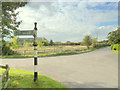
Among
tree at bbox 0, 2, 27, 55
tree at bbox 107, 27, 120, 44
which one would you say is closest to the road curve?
tree at bbox 107, 27, 120, 44

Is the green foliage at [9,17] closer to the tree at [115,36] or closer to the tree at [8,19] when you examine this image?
the tree at [8,19]

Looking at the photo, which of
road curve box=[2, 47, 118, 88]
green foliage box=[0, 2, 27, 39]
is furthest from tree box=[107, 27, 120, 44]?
green foliage box=[0, 2, 27, 39]

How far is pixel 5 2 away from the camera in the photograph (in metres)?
3.14

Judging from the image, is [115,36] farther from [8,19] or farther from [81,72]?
[8,19]

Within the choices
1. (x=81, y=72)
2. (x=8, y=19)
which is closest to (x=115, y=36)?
(x=81, y=72)

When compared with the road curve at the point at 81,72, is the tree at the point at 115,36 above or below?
above

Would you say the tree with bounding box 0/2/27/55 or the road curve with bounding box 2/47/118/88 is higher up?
the tree with bounding box 0/2/27/55

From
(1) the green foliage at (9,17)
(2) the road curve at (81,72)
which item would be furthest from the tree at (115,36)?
(1) the green foliage at (9,17)

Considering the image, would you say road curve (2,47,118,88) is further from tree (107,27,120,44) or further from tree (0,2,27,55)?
tree (0,2,27,55)

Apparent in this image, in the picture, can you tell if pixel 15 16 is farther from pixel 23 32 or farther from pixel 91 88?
pixel 91 88

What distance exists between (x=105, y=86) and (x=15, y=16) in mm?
4986

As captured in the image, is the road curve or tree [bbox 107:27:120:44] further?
the road curve

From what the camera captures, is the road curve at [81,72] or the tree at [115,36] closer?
the tree at [115,36]

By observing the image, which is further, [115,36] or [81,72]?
[81,72]
